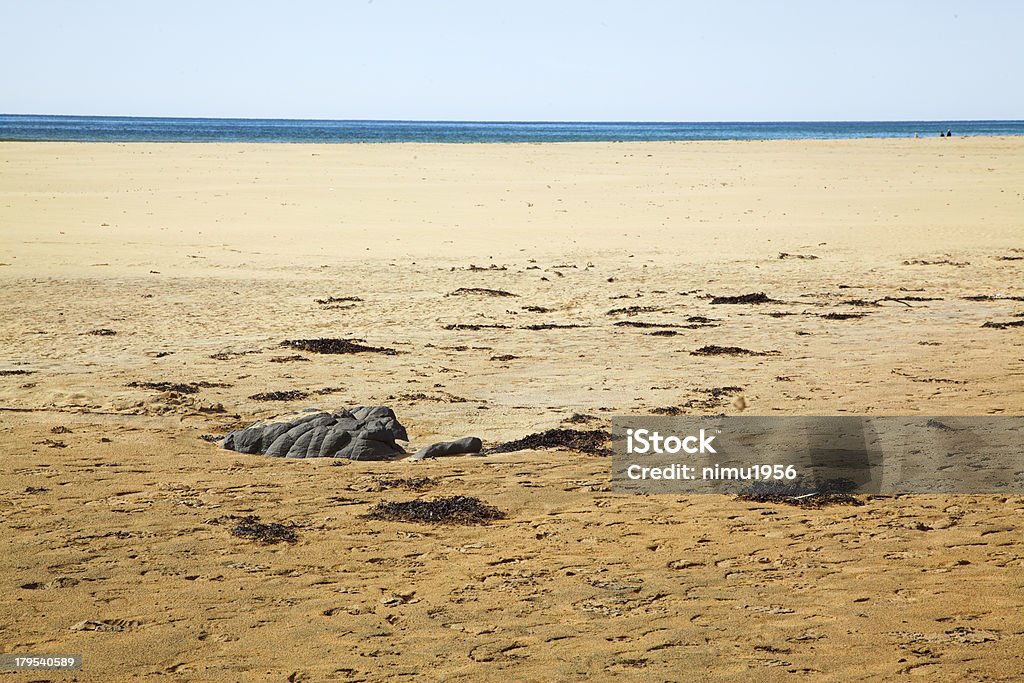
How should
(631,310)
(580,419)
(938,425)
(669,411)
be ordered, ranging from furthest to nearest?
(631,310)
(669,411)
(580,419)
(938,425)

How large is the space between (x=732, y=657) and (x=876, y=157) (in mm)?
41402

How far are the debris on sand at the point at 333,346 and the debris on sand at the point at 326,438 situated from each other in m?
3.37

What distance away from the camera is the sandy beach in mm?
4715

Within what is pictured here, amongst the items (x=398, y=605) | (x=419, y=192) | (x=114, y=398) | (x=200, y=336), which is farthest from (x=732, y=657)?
(x=419, y=192)

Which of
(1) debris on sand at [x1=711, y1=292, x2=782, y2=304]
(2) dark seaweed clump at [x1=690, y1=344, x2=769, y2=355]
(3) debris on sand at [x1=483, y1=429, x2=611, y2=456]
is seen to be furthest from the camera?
(1) debris on sand at [x1=711, y1=292, x2=782, y2=304]

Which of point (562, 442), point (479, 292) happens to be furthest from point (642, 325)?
point (562, 442)

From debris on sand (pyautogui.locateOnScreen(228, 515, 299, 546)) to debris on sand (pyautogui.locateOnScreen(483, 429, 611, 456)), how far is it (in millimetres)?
1979

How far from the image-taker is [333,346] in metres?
11.3

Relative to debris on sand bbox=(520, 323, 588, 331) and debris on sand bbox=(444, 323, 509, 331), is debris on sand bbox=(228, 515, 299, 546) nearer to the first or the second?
debris on sand bbox=(444, 323, 509, 331)

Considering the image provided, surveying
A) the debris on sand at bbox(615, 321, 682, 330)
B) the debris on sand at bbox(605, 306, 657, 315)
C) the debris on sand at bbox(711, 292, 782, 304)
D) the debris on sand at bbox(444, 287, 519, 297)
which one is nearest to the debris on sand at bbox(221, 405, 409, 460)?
the debris on sand at bbox(615, 321, 682, 330)

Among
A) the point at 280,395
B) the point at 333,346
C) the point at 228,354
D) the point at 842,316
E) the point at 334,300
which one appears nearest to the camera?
the point at 280,395

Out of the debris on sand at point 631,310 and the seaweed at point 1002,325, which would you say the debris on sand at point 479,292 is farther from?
the seaweed at point 1002,325

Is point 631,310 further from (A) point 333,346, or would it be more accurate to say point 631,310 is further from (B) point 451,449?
(B) point 451,449

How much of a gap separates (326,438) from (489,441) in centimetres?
125
